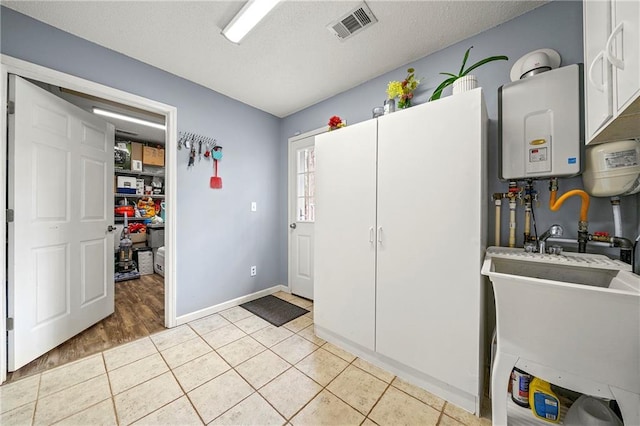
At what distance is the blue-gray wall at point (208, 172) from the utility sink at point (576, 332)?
A: 2.54 m

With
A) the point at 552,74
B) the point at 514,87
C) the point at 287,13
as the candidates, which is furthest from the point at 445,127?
the point at 287,13

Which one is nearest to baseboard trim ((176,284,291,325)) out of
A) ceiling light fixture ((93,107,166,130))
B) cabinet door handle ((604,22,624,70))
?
ceiling light fixture ((93,107,166,130))

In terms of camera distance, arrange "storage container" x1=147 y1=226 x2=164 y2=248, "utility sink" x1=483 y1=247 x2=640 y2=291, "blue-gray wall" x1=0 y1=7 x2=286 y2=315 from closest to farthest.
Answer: "utility sink" x1=483 y1=247 x2=640 y2=291 → "blue-gray wall" x1=0 y1=7 x2=286 y2=315 → "storage container" x1=147 y1=226 x2=164 y2=248

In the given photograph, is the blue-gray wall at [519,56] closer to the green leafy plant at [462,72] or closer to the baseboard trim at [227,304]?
the green leafy plant at [462,72]

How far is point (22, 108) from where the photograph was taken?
1.63 metres

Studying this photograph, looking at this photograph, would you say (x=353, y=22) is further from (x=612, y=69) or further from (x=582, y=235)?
(x=582, y=235)

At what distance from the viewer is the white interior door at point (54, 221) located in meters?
1.61

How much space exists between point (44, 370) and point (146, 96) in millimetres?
2302

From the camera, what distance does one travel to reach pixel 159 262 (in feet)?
13.1

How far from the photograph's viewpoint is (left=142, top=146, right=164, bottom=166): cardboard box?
4477 mm

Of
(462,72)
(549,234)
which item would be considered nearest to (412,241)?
(549,234)

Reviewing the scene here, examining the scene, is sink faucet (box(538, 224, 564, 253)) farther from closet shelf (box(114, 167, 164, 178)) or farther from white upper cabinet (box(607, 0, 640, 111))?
closet shelf (box(114, 167, 164, 178))

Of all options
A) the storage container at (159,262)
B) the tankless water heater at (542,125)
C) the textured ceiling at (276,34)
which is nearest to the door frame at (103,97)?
the textured ceiling at (276,34)

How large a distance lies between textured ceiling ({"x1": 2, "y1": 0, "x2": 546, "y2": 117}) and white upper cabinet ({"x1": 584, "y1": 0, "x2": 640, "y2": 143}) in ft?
2.58
